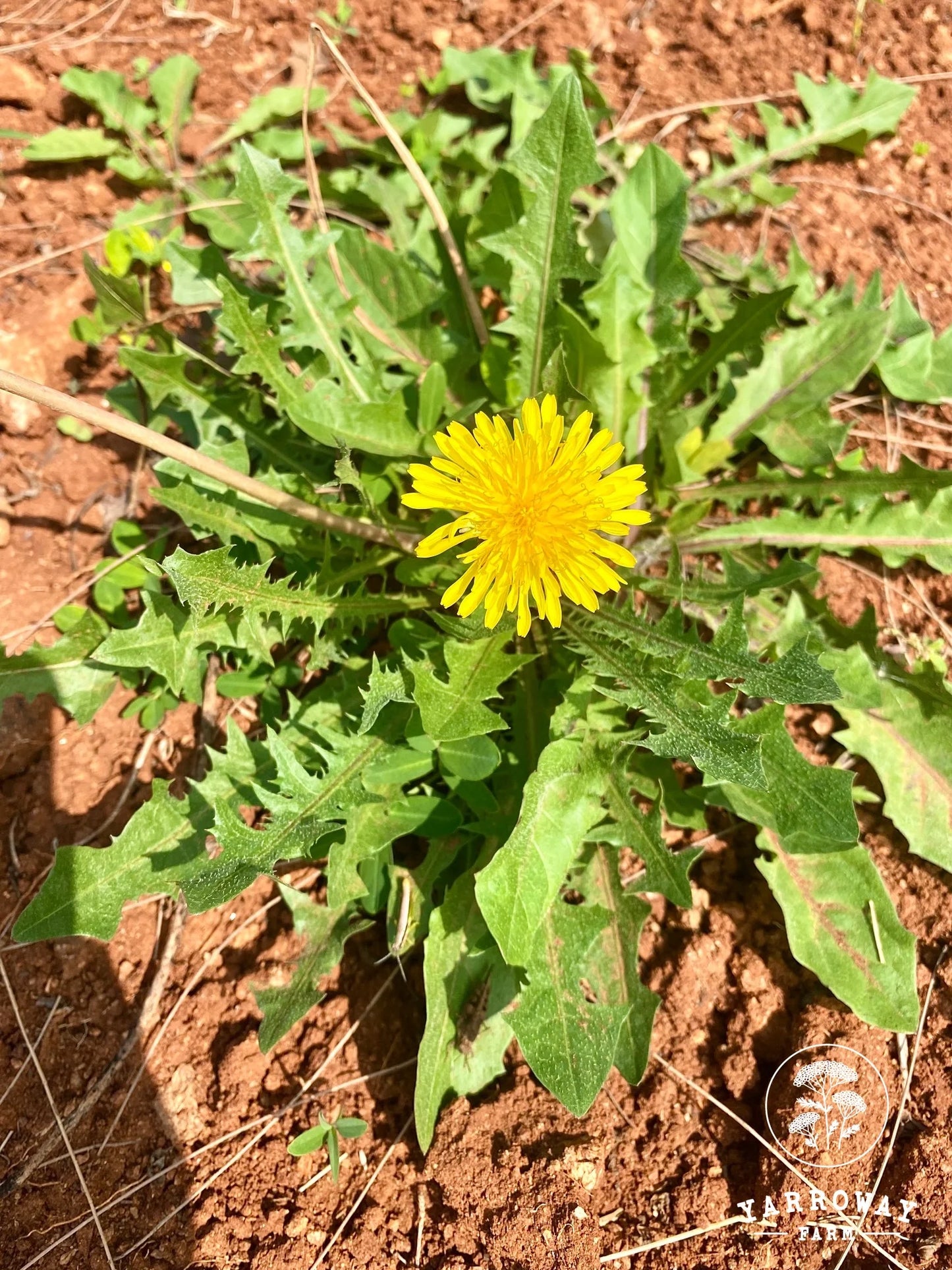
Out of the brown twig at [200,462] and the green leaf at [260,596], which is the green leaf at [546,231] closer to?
the brown twig at [200,462]

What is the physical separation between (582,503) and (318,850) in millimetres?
1405

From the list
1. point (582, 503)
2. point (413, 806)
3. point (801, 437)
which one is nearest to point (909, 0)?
point (801, 437)

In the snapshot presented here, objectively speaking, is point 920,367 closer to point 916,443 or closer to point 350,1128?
point 916,443

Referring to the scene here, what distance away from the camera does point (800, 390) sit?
334cm

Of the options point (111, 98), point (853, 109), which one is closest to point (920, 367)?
point (853, 109)

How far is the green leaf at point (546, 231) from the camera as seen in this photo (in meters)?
2.70

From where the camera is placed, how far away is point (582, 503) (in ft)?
7.03

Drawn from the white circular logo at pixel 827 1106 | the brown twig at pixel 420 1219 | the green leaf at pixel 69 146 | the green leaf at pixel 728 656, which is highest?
the green leaf at pixel 69 146

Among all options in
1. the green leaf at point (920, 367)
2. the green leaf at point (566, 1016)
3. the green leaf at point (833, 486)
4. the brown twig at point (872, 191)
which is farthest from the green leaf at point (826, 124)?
the green leaf at point (566, 1016)

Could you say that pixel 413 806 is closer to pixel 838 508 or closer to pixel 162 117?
pixel 838 508

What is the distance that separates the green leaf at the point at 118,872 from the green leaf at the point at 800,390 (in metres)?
2.36

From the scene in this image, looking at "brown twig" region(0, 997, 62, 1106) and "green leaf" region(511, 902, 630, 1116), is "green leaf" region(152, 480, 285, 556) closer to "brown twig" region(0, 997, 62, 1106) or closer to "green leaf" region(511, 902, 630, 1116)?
"green leaf" region(511, 902, 630, 1116)

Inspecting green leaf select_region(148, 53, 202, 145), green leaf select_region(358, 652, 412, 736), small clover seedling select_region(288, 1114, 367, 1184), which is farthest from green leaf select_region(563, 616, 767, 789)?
green leaf select_region(148, 53, 202, 145)

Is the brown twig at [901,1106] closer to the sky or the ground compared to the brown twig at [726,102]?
closer to the ground
